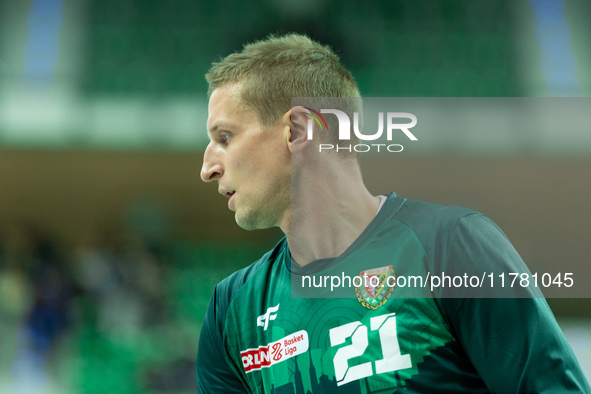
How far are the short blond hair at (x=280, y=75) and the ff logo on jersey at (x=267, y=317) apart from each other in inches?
17.8

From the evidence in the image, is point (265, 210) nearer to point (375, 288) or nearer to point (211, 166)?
point (211, 166)

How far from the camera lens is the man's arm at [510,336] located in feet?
3.81

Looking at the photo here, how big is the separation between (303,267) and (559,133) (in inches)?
204

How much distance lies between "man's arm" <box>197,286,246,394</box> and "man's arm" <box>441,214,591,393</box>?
66 centimetres

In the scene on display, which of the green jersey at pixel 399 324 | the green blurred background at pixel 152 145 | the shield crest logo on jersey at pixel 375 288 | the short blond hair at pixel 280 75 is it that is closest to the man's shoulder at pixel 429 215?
the green jersey at pixel 399 324

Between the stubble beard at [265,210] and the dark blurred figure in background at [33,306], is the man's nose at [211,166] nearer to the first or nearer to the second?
the stubble beard at [265,210]

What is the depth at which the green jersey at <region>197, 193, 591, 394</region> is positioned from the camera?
119 centimetres

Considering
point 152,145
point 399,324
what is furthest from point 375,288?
point 152,145

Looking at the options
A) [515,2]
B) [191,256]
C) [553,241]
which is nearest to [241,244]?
[191,256]

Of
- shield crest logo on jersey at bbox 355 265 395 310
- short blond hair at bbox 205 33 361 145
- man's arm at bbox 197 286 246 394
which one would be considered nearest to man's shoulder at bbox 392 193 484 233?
shield crest logo on jersey at bbox 355 265 395 310

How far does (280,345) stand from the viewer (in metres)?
1.50

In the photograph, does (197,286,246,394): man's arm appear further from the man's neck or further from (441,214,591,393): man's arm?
(441,214,591,393): man's arm

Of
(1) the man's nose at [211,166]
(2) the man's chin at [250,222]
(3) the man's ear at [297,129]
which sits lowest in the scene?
(2) the man's chin at [250,222]

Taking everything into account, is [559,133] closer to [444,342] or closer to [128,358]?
[128,358]
